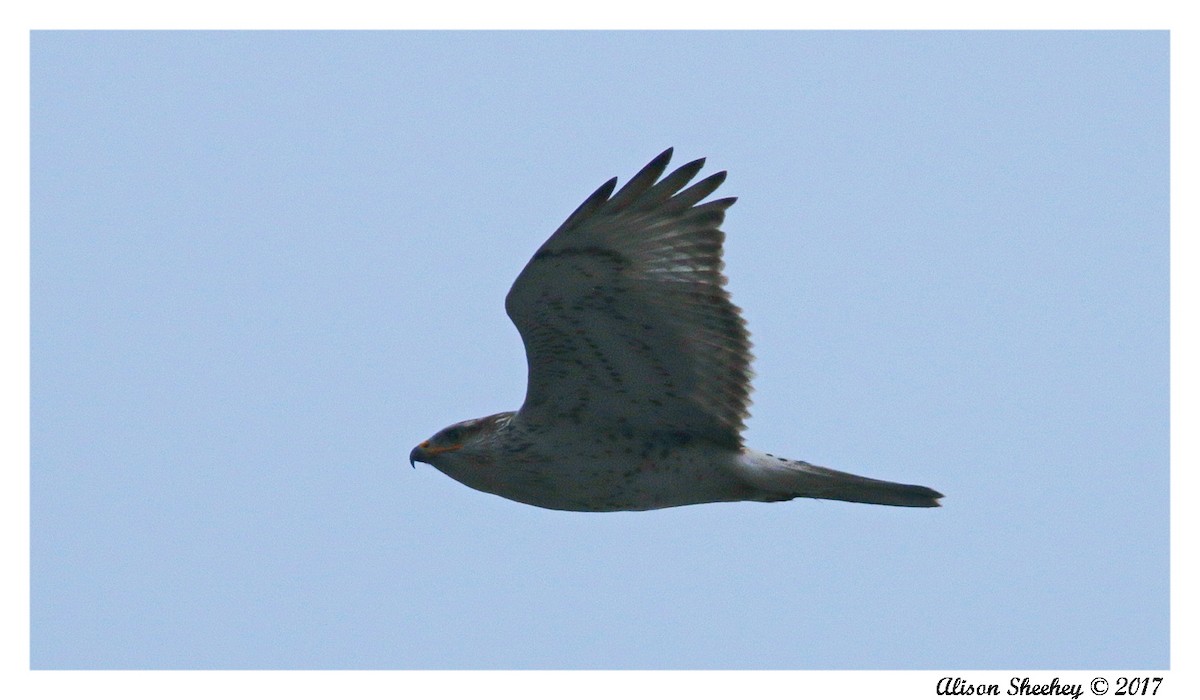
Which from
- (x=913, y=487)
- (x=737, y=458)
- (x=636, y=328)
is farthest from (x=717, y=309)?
(x=913, y=487)

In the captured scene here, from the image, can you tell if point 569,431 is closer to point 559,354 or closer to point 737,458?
point 559,354

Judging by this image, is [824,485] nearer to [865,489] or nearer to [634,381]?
[865,489]

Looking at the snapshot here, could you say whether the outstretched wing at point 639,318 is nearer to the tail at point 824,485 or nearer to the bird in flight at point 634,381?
the bird in flight at point 634,381

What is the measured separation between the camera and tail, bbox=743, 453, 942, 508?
21.9ft

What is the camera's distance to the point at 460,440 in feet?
23.5

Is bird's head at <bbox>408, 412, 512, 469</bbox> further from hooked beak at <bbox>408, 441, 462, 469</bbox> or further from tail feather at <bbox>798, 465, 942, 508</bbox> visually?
tail feather at <bbox>798, 465, 942, 508</bbox>

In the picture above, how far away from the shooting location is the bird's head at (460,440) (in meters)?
7.08

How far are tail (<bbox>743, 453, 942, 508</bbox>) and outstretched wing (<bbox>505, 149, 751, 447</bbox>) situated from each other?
26cm

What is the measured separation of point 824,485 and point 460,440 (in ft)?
7.12

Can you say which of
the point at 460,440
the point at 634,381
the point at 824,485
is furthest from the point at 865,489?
the point at 460,440

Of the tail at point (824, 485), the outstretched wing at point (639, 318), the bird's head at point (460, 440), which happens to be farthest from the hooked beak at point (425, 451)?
the tail at point (824, 485)

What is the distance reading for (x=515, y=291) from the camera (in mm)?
6484

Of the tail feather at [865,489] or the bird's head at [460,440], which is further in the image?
the bird's head at [460,440]
